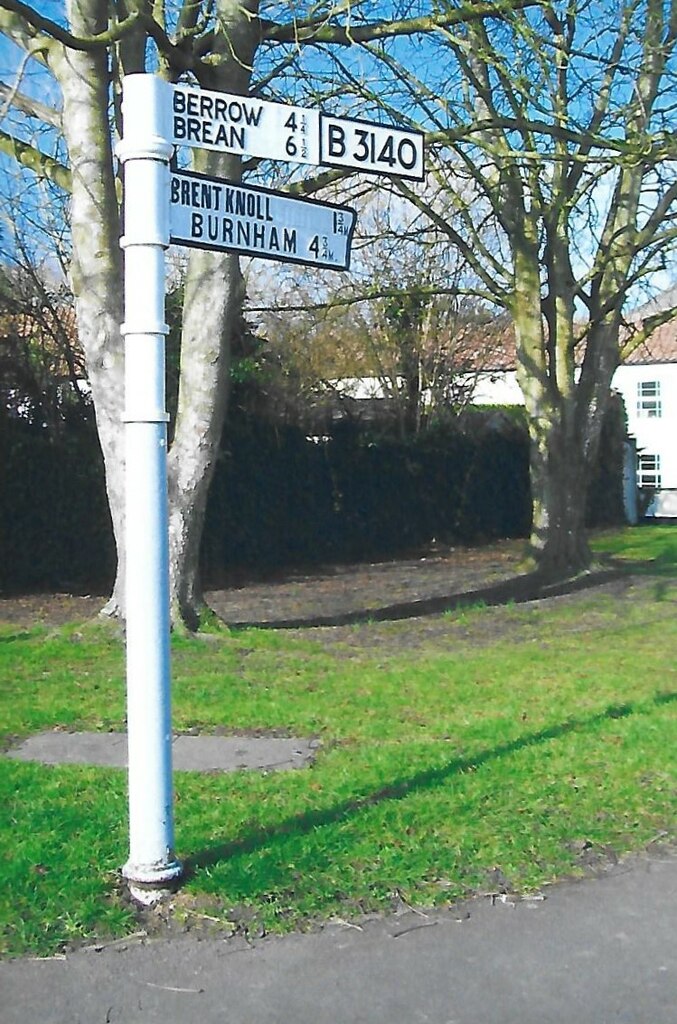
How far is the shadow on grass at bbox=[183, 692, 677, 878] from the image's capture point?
5.16 meters

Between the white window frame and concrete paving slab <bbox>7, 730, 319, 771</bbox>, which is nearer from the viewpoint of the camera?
concrete paving slab <bbox>7, 730, 319, 771</bbox>

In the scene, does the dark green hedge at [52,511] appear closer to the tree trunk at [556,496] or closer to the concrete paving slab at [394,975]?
the tree trunk at [556,496]

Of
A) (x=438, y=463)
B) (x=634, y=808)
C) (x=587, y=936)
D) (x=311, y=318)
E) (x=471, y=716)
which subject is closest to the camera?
Result: (x=587, y=936)

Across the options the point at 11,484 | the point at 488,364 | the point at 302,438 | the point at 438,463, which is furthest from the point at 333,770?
the point at 488,364

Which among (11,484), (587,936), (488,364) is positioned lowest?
(587,936)

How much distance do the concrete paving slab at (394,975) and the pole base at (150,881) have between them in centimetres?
31

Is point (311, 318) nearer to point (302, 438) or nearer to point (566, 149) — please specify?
point (302, 438)

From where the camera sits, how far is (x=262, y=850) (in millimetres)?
5176

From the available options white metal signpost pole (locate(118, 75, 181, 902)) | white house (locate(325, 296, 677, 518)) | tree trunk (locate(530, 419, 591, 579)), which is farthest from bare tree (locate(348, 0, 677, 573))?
white house (locate(325, 296, 677, 518))

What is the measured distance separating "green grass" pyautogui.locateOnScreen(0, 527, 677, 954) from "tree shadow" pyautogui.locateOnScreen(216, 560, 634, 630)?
195cm

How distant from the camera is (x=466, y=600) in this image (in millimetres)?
14555

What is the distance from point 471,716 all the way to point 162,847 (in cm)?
345

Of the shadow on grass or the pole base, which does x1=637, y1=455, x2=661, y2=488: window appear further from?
the pole base

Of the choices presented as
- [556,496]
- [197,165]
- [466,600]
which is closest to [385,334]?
[556,496]
